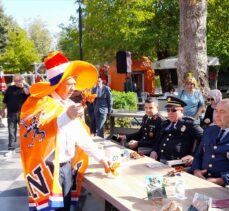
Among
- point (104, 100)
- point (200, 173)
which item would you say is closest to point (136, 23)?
point (104, 100)

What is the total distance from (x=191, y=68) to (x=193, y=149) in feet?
14.5

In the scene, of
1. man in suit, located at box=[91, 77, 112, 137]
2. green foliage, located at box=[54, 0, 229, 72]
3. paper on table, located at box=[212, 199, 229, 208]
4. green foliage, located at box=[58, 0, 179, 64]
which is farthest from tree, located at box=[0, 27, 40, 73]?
paper on table, located at box=[212, 199, 229, 208]

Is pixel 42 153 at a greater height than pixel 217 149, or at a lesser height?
greater

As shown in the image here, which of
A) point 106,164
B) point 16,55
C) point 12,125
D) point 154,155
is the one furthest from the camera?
point 16,55

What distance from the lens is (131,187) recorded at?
2641 mm

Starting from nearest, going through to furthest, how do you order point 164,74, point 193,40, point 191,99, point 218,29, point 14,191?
1. point 14,191
2. point 191,99
3. point 193,40
4. point 218,29
5. point 164,74

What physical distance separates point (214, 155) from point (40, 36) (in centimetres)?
7783

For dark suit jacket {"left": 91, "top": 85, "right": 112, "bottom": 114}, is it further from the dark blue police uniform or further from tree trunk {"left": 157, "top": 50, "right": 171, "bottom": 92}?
tree trunk {"left": 157, "top": 50, "right": 171, "bottom": 92}

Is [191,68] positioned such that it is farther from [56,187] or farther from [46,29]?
[46,29]

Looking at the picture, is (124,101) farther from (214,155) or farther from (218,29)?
(218,29)

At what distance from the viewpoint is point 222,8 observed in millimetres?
18250

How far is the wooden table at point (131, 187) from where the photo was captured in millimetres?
2316

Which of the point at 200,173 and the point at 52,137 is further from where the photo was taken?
the point at 200,173

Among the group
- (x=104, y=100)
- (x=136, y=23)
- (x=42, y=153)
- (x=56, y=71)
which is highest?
(x=136, y=23)
